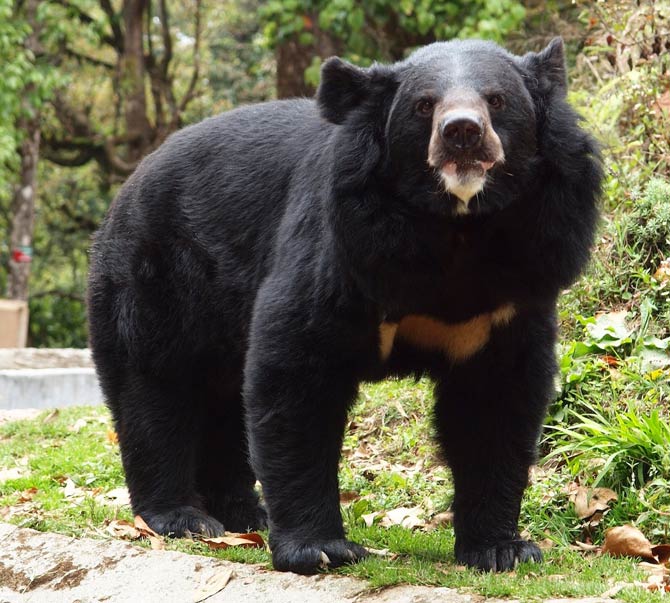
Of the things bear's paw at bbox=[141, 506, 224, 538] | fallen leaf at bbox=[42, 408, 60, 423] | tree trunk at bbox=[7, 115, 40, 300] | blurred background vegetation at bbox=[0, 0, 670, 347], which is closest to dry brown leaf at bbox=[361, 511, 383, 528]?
bear's paw at bbox=[141, 506, 224, 538]

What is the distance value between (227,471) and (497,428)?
1.59 m

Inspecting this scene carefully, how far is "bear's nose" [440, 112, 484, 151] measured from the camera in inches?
129

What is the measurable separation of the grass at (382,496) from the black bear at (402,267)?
22 centimetres

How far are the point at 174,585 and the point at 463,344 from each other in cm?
131

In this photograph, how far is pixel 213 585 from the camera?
379cm

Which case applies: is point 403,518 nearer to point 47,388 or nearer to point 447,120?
point 447,120

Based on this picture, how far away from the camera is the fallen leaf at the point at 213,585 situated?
374 cm

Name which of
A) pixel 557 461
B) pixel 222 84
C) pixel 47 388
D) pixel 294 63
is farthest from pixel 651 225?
pixel 222 84

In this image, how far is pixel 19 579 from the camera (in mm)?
4289

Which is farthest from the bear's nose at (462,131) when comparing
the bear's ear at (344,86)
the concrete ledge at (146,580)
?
the concrete ledge at (146,580)

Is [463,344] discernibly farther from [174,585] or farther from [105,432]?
[105,432]

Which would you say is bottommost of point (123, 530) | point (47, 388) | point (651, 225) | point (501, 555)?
point (47, 388)

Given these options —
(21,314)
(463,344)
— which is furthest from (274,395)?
(21,314)

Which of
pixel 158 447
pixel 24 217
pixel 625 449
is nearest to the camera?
pixel 625 449
